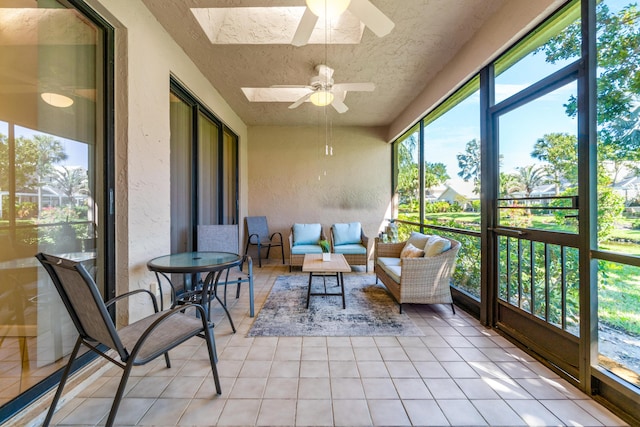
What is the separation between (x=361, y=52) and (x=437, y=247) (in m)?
2.25

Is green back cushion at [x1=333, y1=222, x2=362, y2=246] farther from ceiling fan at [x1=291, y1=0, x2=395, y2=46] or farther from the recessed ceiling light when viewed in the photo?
the recessed ceiling light

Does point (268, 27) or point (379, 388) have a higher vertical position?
point (268, 27)

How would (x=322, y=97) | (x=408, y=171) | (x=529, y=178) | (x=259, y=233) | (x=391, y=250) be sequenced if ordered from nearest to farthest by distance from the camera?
(x=529, y=178) → (x=322, y=97) → (x=391, y=250) → (x=408, y=171) → (x=259, y=233)

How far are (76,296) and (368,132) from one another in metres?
5.19

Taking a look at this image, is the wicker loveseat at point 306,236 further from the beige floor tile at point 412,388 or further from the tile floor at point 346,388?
the beige floor tile at point 412,388

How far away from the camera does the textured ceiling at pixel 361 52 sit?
210 centimetres

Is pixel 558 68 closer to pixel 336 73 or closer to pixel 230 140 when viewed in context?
pixel 336 73

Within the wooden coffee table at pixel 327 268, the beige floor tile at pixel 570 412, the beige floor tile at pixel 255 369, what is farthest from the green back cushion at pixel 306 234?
the beige floor tile at pixel 570 412

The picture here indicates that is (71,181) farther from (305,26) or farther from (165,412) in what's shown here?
(305,26)

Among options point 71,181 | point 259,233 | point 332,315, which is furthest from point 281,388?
point 259,233

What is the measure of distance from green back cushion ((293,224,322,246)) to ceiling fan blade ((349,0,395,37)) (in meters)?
3.55

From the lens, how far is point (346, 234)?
474cm

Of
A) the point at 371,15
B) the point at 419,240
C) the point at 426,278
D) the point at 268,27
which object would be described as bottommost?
the point at 426,278

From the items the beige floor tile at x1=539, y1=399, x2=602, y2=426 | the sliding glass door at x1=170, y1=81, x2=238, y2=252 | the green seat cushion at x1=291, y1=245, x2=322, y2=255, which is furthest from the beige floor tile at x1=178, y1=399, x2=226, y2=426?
the green seat cushion at x1=291, y1=245, x2=322, y2=255
